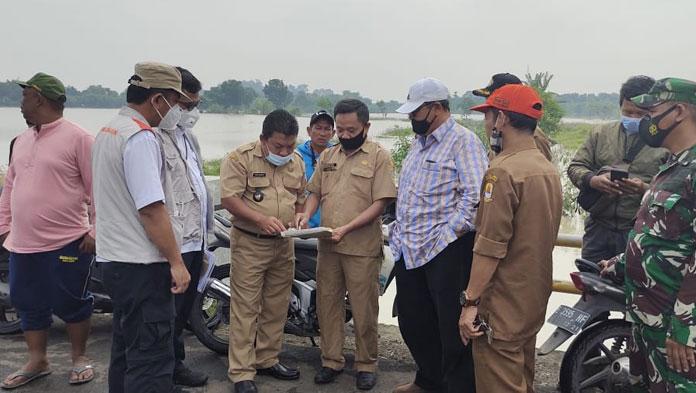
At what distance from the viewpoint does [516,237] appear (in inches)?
85.8

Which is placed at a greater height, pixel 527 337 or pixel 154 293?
pixel 154 293

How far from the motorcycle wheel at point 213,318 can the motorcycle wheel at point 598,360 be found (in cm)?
→ 210

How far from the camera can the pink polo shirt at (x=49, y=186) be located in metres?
2.94

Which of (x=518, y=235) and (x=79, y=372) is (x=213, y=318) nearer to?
(x=79, y=372)

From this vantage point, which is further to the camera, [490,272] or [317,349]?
[317,349]

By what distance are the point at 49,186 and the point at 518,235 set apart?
248 cm

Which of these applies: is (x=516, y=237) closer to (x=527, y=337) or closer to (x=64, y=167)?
(x=527, y=337)

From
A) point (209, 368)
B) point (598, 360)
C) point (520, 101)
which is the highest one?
point (520, 101)

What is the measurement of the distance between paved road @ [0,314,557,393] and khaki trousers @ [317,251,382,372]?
0.49 feet

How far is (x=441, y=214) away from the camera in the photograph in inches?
108

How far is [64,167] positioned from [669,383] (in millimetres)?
3058

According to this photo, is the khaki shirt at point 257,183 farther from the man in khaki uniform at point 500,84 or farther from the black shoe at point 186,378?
the man in khaki uniform at point 500,84

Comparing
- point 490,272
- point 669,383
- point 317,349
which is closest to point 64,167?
point 317,349

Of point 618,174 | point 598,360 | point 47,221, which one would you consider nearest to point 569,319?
point 598,360
